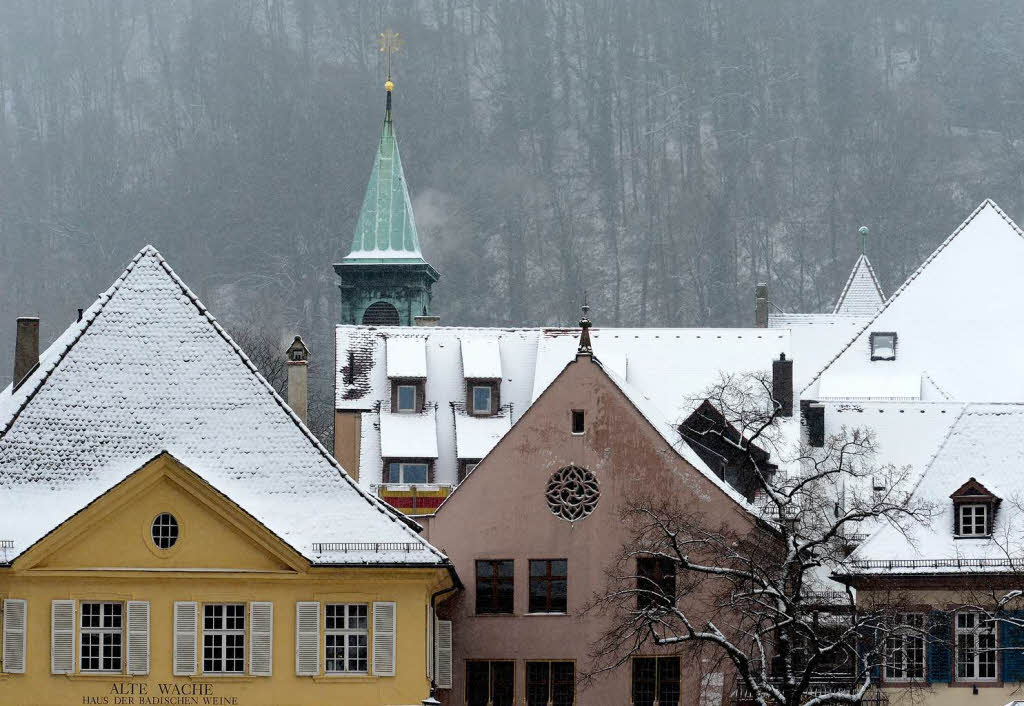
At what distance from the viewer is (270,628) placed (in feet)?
187

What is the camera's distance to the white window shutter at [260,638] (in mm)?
56875

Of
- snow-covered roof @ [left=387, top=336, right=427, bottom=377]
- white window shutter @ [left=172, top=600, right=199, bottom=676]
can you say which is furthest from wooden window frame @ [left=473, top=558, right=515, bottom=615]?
snow-covered roof @ [left=387, top=336, right=427, bottom=377]

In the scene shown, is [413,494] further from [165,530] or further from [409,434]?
[165,530]

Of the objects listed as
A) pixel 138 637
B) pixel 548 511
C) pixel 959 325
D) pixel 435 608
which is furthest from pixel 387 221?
pixel 138 637

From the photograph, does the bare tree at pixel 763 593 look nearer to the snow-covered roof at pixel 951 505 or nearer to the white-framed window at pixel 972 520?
the snow-covered roof at pixel 951 505

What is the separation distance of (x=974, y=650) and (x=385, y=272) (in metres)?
61.4

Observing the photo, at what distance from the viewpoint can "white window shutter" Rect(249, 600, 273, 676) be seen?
187 feet

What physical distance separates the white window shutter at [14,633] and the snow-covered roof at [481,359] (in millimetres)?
28637

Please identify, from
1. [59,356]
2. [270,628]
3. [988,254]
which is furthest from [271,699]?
[988,254]

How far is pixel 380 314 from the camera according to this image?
117625 mm

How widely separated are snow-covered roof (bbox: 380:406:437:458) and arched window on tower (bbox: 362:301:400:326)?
3356cm

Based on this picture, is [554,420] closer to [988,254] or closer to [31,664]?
[31,664]

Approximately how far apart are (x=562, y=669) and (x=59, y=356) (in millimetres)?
13936

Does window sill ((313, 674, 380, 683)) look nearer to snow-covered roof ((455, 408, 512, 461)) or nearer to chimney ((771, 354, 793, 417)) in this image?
snow-covered roof ((455, 408, 512, 461))
